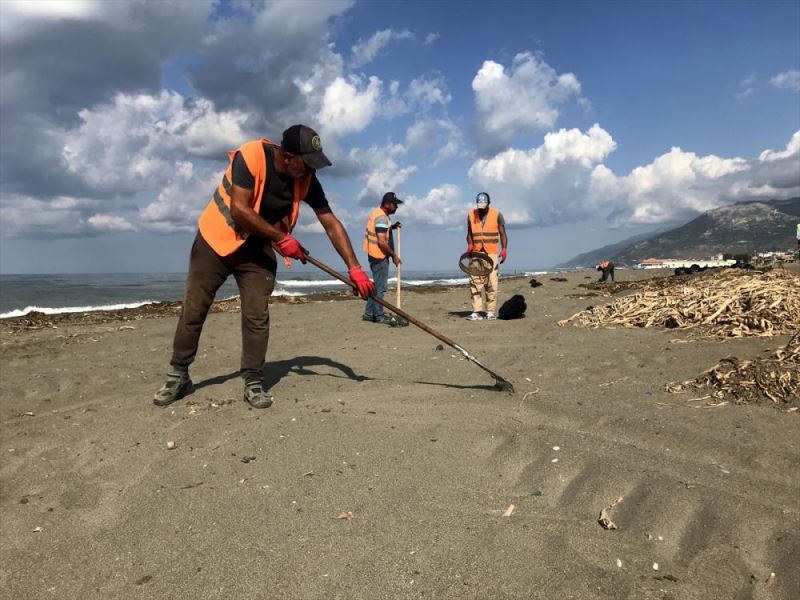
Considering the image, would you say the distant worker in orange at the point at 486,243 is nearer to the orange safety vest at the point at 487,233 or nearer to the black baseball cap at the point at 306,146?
the orange safety vest at the point at 487,233

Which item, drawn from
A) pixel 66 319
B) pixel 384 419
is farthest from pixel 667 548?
pixel 66 319

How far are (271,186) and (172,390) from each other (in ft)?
6.52

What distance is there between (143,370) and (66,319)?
762cm

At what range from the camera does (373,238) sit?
9516mm

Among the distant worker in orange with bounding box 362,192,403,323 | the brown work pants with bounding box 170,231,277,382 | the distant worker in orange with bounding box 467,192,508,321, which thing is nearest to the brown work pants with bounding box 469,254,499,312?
the distant worker in orange with bounding box 467,192,508,321

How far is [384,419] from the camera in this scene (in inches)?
154

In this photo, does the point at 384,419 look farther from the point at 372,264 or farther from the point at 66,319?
the point at 66,319

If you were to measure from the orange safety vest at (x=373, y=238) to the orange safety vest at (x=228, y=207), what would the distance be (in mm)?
5104

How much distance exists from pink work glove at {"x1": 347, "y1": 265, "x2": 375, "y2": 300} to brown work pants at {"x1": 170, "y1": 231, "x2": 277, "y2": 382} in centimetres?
74

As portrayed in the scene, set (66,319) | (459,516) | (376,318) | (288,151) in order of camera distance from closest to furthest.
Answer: (459,516), (288,151), (376,318), (66,319)

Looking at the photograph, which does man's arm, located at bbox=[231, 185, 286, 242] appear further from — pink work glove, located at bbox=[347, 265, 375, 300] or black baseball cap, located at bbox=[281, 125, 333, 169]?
pink work glove, located at bbox=[347, 265, 375, 300]

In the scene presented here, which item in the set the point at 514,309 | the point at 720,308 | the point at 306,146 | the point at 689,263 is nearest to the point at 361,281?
the point at 306,146

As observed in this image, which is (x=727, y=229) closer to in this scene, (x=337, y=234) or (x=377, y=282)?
(x=377, y=282)

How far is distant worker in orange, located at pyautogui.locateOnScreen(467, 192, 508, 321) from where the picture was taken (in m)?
9.23
